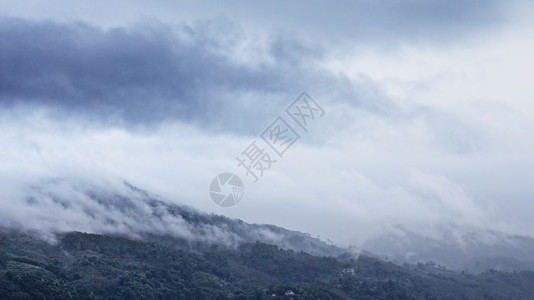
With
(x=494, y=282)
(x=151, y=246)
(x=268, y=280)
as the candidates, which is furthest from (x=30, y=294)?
(x=494, y=282)

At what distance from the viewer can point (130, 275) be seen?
12525cm

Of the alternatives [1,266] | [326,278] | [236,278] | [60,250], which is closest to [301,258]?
[326,278]

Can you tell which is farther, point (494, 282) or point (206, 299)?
point (494, 282)

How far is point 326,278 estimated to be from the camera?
552 feet

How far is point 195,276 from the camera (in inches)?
5517

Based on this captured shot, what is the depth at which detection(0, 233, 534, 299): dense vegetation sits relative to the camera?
112 meters

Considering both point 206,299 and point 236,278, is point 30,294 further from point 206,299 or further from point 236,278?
point 236,278

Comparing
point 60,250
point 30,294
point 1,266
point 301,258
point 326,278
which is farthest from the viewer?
point 301,258

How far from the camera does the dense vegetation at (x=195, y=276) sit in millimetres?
112500

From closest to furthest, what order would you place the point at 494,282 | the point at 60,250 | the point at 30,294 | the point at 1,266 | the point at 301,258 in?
the point at 30,294 → the point at 1,266 → the point at 60,250 → the point at 301,258 → the point at 494,282

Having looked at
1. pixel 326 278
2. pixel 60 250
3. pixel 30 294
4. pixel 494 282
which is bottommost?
pixel 30 294

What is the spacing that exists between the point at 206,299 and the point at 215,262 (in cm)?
3942

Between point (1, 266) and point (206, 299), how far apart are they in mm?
44569

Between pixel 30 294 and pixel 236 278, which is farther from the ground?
pixel 236 278
